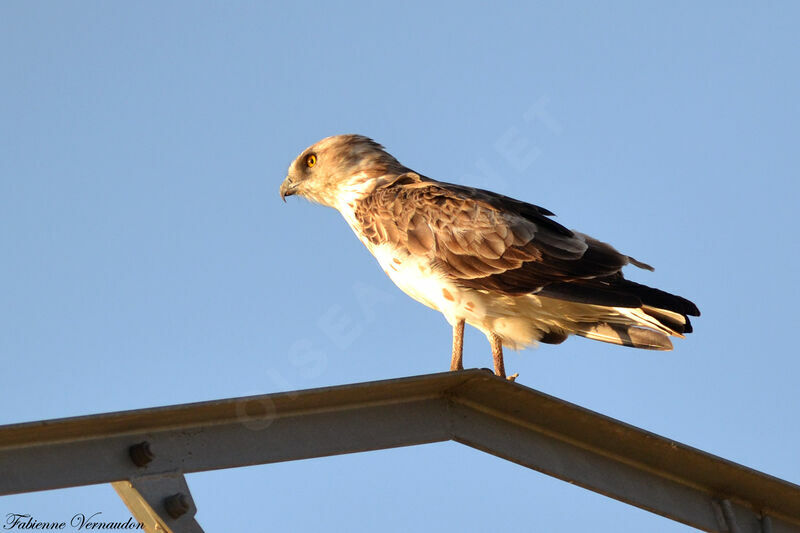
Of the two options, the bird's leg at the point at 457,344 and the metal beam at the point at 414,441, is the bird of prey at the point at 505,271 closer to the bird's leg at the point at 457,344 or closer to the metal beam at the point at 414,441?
the bird's leg at the point at 457,344

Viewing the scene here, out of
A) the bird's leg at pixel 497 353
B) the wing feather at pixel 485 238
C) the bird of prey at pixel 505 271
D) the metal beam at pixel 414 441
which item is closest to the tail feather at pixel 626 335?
the bird of prey at pixel 505 271

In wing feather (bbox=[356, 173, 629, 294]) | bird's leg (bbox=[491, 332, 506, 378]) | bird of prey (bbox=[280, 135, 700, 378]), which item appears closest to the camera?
bird of prey (bbox=[280, 135, 700, 378])

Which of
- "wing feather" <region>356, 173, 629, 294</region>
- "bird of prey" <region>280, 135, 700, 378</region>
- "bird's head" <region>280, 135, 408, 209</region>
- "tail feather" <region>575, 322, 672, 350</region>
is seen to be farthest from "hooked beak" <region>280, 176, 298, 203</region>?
"tail feather" <region>575, 322, 672, 350</region>

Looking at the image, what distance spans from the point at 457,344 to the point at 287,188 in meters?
3.01

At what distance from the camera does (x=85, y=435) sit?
4320 millimetres

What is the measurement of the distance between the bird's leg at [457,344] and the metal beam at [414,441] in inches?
101

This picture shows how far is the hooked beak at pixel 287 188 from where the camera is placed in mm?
10690

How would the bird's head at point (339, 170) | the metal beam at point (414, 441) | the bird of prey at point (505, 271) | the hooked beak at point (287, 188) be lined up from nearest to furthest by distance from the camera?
the metal beam at point (414, 441) → the bird of prey at point (505, 271) → the bird's head at point (339, 170) → the hooked beak at point (287, 188)

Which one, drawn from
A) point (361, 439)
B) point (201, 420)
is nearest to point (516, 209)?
point (361, 439)

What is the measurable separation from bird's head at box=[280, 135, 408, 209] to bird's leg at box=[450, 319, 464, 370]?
1.73m

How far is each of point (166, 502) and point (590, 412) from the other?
7.76ft

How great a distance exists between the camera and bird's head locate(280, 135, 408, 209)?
393 inches

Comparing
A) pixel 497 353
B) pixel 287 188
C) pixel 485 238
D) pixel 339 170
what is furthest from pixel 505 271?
pixel 287 188

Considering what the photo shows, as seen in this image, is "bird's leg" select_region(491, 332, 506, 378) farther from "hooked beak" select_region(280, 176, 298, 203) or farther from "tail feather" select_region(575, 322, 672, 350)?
"hooked beak" select_region(280, 176, 298, 203)
